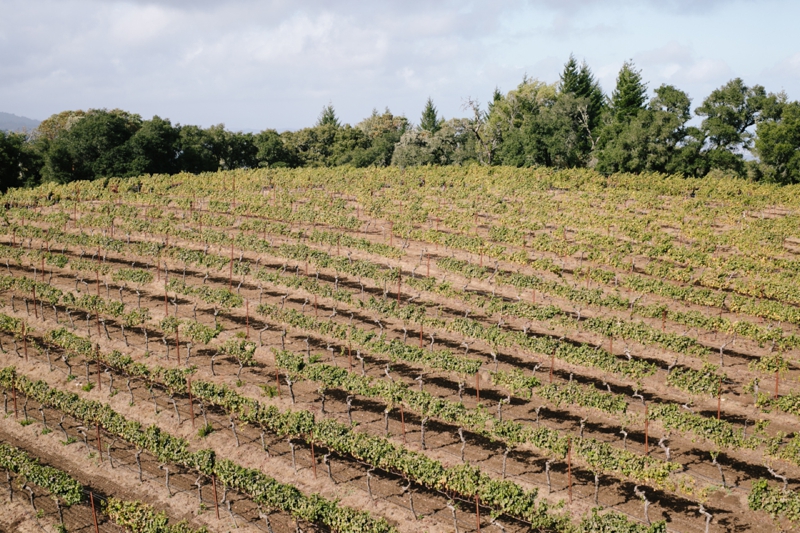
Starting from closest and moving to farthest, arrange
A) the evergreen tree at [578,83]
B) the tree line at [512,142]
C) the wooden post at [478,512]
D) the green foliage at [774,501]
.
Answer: the wooden post at [478,512] → the green foliage at [774,501] → the tree line at [512,142] → the evergreen tree at [578,83]

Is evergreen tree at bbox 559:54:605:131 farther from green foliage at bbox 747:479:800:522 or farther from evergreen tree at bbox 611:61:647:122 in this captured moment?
green foliage at bbox 747:479:800:522

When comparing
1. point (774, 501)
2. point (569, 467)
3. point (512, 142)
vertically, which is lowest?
point (774, 501)

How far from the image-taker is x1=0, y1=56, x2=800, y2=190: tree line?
61906 mm

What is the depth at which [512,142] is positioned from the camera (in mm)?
71562

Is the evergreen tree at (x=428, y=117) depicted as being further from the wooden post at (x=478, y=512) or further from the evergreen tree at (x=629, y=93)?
the wooden post at (x=478, y=512)

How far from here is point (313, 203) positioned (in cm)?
5256

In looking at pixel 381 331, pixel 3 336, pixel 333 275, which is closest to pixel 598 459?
pixel 381 331

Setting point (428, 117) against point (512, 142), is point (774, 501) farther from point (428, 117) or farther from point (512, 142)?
point (428, 117)

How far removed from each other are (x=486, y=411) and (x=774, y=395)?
1091 centimetres

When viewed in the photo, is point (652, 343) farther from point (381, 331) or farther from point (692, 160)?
point (692, 160)

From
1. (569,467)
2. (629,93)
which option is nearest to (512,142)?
(629,93)

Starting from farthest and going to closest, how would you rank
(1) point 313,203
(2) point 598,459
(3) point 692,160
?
(3) point 692,160 → (1) point 313,203 → (2) point 598,459

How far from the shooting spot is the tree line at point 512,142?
6191 cm

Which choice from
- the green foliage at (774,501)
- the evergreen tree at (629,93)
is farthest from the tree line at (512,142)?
the green foliage at (774,501)
